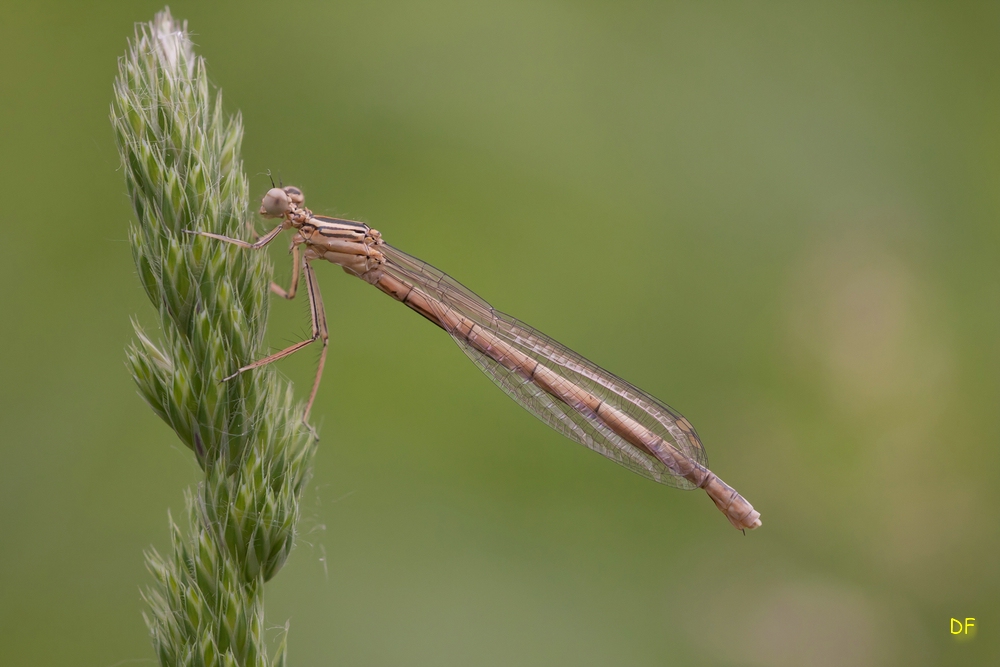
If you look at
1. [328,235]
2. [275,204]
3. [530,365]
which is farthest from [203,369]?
[530,365]

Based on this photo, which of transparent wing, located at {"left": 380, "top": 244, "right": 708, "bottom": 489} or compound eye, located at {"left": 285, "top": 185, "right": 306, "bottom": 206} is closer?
compound eye, located at {"left": 285, "top": 185, "right": 306, "bottom": 206}

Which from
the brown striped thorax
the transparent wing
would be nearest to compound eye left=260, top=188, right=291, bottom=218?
the brown striped thorax

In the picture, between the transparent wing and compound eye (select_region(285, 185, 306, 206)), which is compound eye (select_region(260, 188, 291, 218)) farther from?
the transparent wing

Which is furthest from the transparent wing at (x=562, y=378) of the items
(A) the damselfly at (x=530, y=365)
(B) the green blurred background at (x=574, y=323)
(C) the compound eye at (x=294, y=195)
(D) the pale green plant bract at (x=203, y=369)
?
(D) the pale green plant bract at (x=203, y=369)

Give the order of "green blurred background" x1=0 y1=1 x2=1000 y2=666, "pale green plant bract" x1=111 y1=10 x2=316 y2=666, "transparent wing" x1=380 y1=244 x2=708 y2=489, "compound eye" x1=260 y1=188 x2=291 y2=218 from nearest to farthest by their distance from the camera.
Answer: "pale green plant bract" x1=111 y1=10 x2=316 y2=666 < "compound eye" x1=260 y1=188 x2=291 y2=218 < "green blurred background" x1=0 y1=1 x2=1000 y2=666 < "transparent wing" x1=380 y1=244 x2=708 y2=489

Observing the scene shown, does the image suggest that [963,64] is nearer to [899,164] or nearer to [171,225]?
[899,164]

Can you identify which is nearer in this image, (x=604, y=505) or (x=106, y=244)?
(x=106, y=244)

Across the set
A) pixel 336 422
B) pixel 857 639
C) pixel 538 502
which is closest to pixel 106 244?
pixel 336 422

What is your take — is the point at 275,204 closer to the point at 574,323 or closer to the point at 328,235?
the point at 328,235
